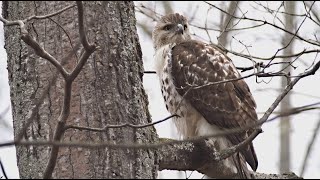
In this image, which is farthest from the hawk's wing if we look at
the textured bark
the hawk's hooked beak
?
the textured bark

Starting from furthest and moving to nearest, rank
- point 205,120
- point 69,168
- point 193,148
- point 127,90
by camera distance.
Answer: point 205,120, point 193,148, point 127,90, point 69,168

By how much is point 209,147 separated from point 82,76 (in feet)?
2.87

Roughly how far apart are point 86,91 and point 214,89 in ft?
6.65

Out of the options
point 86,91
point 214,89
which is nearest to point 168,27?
→ point 214,89

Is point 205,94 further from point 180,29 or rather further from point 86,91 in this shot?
point 86,91

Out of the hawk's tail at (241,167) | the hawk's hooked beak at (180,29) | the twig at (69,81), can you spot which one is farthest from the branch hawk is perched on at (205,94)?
the twig at (69,81)

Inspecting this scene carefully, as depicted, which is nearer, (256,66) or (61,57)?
(61,57)

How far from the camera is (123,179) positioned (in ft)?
11.4

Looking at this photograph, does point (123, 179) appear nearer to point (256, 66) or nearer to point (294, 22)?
point (256, 66)

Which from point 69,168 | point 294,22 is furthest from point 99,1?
point 294,22

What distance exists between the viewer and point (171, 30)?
20.9 ft

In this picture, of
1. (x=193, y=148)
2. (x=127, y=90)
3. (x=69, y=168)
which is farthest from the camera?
(x=193, y=148)

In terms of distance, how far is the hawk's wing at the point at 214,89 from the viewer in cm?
539

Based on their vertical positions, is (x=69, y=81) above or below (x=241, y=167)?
below
